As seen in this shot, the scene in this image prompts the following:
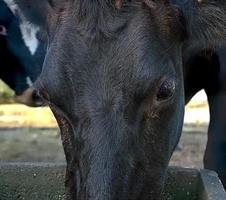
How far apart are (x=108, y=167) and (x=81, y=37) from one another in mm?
354

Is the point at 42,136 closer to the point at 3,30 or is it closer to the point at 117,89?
the point at 3,30

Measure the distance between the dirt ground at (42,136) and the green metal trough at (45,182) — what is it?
7.87 ft

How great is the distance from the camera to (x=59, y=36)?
1983 mm

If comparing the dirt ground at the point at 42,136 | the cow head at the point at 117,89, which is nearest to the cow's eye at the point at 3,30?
the dirt ground at the point at 42,136

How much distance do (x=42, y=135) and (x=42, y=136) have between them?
36mm

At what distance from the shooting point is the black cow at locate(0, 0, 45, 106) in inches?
148

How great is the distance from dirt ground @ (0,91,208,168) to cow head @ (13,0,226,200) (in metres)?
2.74

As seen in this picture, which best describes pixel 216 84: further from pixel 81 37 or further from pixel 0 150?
pixel 0 150

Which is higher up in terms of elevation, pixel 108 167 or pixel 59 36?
pixel 59 36

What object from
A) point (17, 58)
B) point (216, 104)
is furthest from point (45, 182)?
point (17, 58)

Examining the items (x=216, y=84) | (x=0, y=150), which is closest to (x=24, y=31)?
(x=216, y=84)

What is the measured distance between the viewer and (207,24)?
211 cm

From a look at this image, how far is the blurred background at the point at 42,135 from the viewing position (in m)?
4.91

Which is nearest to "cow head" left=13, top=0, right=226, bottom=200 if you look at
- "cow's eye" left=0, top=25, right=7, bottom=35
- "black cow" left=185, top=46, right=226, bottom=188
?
"black cow" left=185, top=46, right=226, bottom=188
